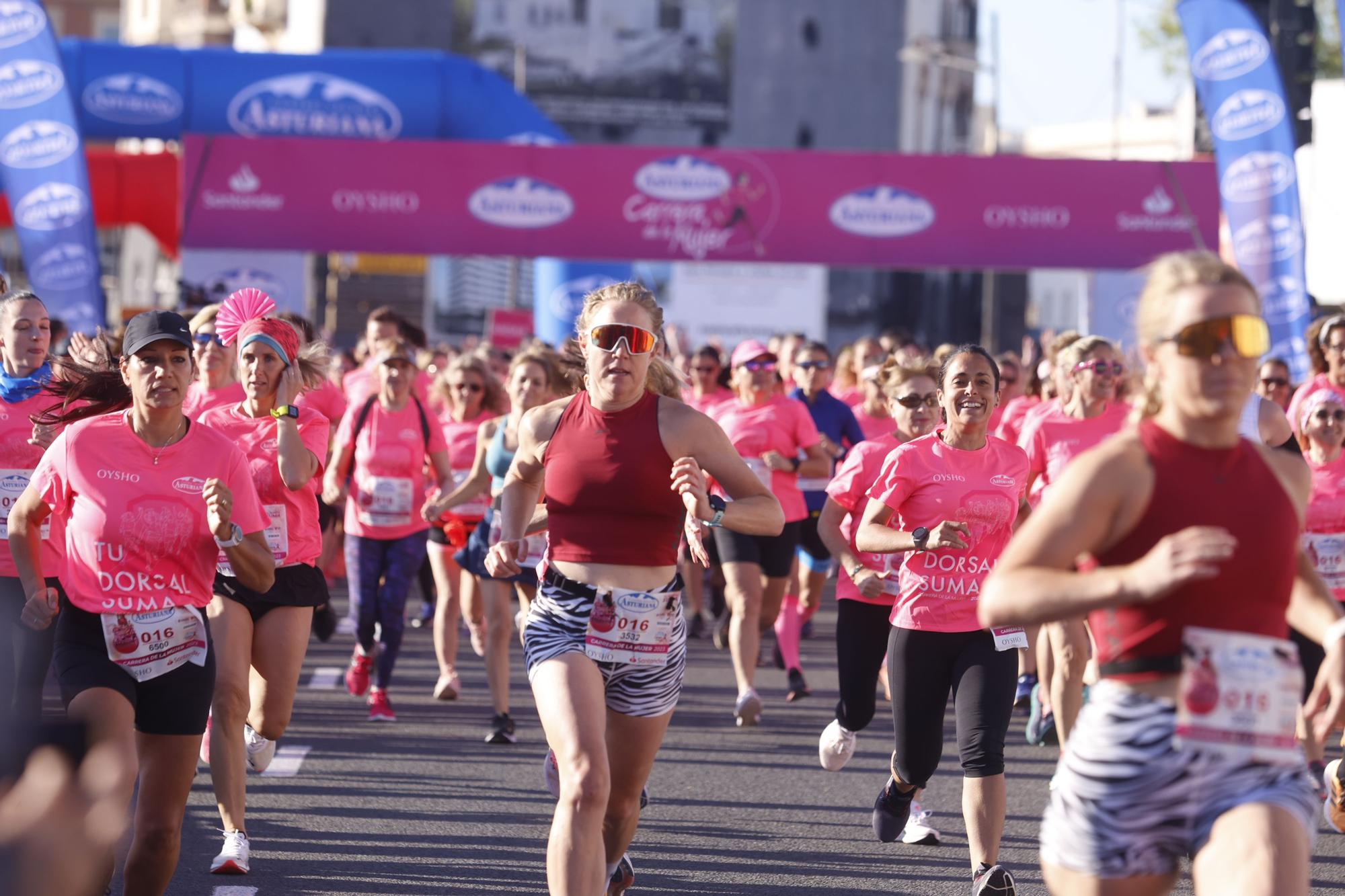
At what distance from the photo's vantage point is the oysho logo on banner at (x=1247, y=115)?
547 inches

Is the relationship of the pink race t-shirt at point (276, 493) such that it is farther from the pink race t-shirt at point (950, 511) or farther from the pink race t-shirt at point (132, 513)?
the pink race t-shirt at point (950, 511)

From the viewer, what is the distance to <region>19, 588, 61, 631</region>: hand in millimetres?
5438

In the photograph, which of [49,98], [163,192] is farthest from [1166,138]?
[49,98]

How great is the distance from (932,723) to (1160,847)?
2.89m

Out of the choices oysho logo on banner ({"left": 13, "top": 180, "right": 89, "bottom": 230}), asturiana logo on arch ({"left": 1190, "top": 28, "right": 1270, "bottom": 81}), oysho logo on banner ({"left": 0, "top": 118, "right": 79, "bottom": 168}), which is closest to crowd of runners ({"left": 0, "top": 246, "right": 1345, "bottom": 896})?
asturiana logo on arch ({"left": 1190, "top": 28, "right": 1270, "bottom": 81})

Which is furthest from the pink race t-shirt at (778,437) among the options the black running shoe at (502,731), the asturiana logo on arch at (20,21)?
the asturiana logo on arch at (20,21)

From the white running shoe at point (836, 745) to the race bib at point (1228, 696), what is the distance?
3963mm

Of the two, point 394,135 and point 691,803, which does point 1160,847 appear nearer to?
point 691,803

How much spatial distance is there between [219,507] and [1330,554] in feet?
15.7

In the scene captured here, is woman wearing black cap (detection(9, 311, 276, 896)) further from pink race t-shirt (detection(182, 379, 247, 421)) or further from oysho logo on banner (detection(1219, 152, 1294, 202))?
oysho logo on banner (detection(1219, 152, 1294, 202))

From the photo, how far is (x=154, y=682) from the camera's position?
514 centimetres

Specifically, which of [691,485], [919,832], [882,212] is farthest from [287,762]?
[882,212]

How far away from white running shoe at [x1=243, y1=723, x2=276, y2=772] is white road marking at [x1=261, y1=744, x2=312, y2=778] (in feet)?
2.43

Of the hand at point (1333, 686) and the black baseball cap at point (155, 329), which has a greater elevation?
the black baseball cap at point (155, 329)
